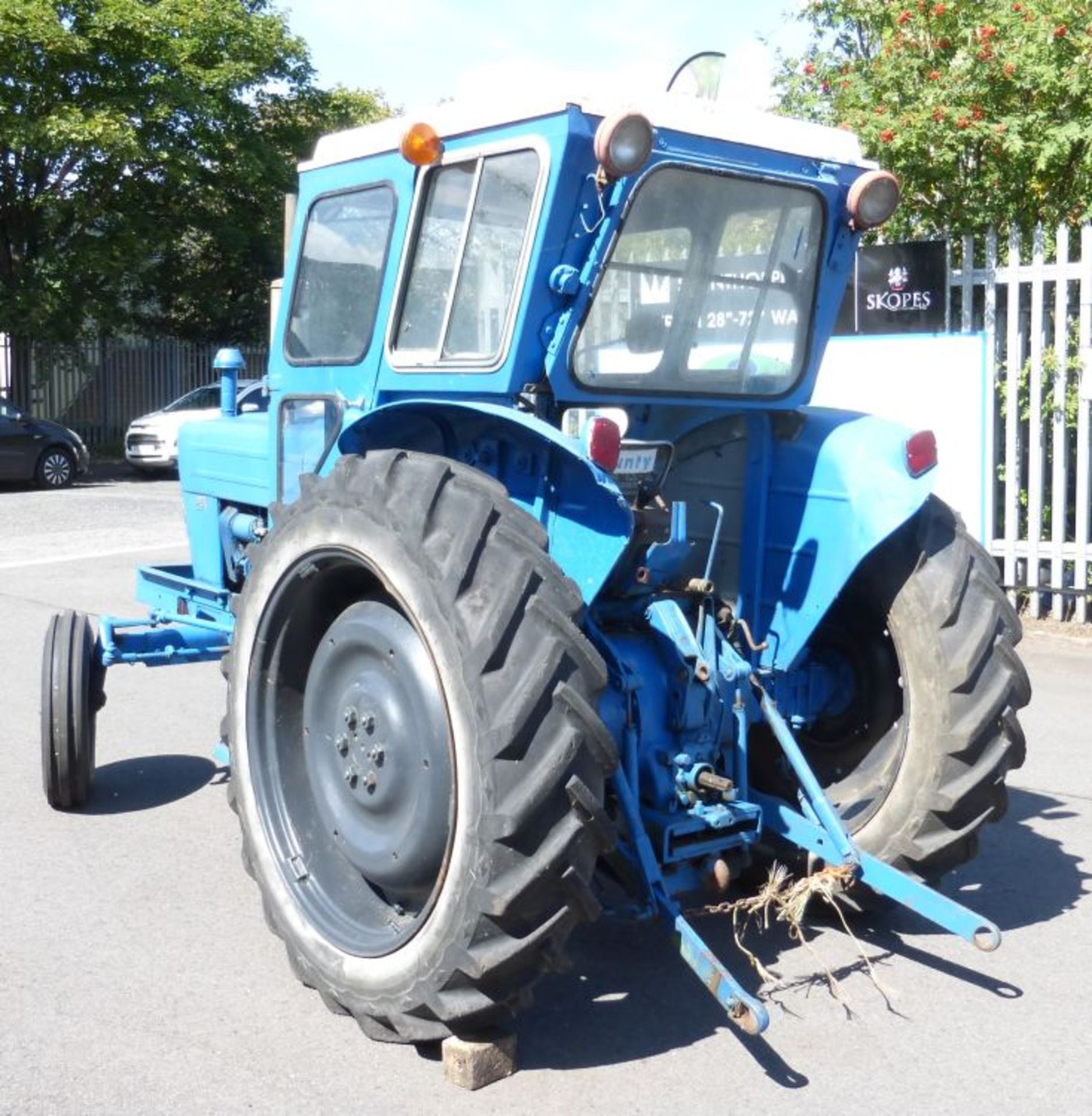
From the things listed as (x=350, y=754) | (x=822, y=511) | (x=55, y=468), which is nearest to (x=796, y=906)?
(x=822, y=511)

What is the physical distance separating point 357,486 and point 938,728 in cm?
182

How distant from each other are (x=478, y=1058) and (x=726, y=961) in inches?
41.7

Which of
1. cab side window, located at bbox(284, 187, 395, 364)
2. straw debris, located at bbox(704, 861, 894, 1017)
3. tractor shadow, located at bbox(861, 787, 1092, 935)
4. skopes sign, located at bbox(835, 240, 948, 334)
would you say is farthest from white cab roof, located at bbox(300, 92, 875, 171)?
skopes sign, located at bbox(835, 240, 948, 334)

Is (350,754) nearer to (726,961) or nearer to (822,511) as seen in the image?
(726,961)

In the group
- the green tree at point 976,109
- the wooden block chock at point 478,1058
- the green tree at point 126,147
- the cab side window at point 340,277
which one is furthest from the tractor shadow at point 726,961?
the green tree at point 126,147

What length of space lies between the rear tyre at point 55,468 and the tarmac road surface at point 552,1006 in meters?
15.1

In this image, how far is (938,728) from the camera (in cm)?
409

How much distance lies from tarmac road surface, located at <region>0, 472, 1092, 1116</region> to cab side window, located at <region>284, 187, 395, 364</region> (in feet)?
6.11

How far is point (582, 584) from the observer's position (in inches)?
146

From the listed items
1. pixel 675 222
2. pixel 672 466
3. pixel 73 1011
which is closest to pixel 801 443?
pixel 672 466

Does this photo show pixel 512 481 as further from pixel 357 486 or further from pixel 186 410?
pixel 186 410

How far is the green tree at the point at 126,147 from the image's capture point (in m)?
21.6

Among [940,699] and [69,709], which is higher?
[940,699]

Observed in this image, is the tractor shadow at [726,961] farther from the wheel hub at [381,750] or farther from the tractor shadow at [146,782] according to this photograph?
the tractor shadow at [146,782]
